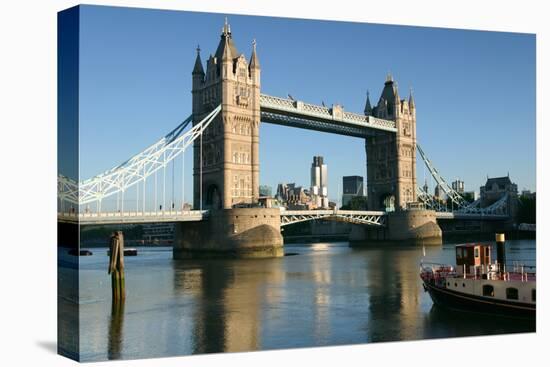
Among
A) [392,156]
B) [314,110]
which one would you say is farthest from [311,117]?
[392,156]

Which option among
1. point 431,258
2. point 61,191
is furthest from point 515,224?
point 61,191

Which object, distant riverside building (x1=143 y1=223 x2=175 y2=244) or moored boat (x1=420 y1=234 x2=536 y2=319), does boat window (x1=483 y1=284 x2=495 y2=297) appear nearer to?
moored boat (x1=420 y1=234 x2=536 y2=319)

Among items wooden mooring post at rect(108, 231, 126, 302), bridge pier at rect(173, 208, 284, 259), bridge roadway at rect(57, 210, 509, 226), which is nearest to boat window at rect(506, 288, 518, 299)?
wooden mooring post at rect(108, 231, 126, 302)

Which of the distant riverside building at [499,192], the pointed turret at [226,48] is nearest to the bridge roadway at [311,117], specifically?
the pointed turret at [226,48]

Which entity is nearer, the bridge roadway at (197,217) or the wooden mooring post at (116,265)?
the wooden mooring post at (116,265)

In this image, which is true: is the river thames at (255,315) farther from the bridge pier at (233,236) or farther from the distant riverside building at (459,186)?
the distant riverside building at (459,186)

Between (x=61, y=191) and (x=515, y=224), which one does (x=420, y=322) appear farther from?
(x=515, y=224)

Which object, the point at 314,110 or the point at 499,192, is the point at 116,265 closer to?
the point at 314,110

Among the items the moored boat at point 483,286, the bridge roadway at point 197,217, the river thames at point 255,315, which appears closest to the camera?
the river thames at point 255,315
